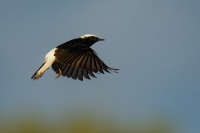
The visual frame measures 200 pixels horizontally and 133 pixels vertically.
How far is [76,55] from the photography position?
565 inches

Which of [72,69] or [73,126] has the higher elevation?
[72,69]

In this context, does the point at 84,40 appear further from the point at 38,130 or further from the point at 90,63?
the point at 38,130

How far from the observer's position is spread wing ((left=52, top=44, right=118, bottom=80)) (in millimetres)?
14078

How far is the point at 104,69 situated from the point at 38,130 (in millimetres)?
5812

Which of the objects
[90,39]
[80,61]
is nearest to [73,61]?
[80,61]

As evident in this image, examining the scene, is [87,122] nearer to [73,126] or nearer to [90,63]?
[73,126]

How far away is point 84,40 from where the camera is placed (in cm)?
1554

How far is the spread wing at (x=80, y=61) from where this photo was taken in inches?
554

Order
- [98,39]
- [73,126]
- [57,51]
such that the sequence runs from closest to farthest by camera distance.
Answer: [57,51]
[98,39]
[73,126]

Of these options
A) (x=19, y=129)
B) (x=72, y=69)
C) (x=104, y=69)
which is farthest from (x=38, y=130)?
(x=104, y=69)

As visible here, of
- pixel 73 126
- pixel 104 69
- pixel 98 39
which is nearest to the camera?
pixel 104 69

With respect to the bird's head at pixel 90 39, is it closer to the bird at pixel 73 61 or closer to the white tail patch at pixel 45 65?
the bird at pixel 73 61

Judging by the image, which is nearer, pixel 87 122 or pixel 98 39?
pixel 98 39

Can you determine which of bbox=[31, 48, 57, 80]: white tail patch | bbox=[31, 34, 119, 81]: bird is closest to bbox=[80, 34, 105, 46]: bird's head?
bbox=[31, 34, 119, 81]: bird
